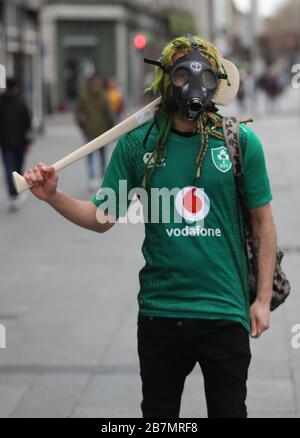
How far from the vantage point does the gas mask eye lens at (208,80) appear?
3.26 metres

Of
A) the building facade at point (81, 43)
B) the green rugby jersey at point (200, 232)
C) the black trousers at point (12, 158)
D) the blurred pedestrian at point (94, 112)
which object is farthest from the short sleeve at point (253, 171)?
the building facade at point (81, 43)

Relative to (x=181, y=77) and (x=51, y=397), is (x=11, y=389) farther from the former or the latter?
(x=181, y=77)

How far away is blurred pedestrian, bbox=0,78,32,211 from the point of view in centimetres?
1389

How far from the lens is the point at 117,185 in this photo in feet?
11.3

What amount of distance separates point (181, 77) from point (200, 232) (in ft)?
1.66

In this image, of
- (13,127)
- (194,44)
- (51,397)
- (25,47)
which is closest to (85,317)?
(51,397)

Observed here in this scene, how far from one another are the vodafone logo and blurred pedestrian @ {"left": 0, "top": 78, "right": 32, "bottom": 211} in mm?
10615

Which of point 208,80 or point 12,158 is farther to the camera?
point 12,158

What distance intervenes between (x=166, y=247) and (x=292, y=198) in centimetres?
1099

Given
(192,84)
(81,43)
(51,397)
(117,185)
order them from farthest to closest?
(81,43), (51,397), (117,185), (192,84)

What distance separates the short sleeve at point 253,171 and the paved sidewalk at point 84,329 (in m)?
2.13

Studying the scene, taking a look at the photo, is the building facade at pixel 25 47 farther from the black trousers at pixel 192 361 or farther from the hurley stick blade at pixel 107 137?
the black trousers at pixel 192 361

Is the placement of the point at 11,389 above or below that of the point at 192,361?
below

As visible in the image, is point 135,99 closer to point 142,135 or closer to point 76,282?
point 76,282
